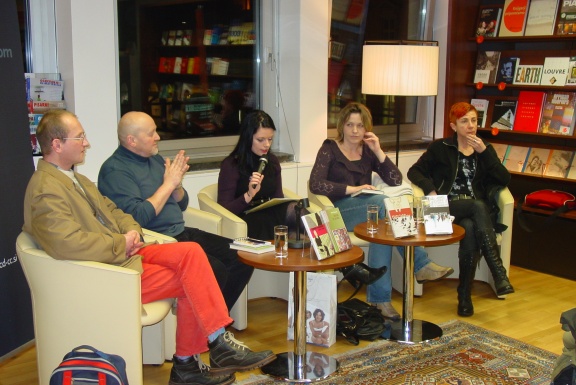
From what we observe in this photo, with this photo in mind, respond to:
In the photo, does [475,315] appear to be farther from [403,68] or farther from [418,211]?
[403,68]

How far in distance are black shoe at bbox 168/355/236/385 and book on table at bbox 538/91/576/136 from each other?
3.23 m

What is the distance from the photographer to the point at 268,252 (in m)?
3.48

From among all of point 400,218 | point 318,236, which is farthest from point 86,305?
point 400,218

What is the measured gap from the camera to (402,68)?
4852 millimetres

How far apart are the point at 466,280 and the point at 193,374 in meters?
1.87

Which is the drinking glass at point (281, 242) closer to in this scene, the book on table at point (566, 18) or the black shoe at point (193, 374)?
the black shoe at point (193, 374)

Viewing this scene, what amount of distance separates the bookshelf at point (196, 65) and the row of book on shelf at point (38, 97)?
2.41 ft

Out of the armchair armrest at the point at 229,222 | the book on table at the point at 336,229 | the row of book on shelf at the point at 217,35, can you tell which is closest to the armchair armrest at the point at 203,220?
the armchair armrest at the point at 229,222

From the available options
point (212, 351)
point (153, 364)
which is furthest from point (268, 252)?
point (153, 364)

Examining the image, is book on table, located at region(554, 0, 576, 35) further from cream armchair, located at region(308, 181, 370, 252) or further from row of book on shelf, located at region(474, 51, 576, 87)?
cream armchair, located at region(308, 181, 370, 252)

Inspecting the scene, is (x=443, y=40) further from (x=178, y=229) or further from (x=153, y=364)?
(x=153, y=364)

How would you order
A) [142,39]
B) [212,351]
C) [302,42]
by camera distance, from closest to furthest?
[212,351], [142,39], [302,42]

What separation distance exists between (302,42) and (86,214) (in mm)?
2522

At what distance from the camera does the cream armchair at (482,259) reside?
4.74 meters
